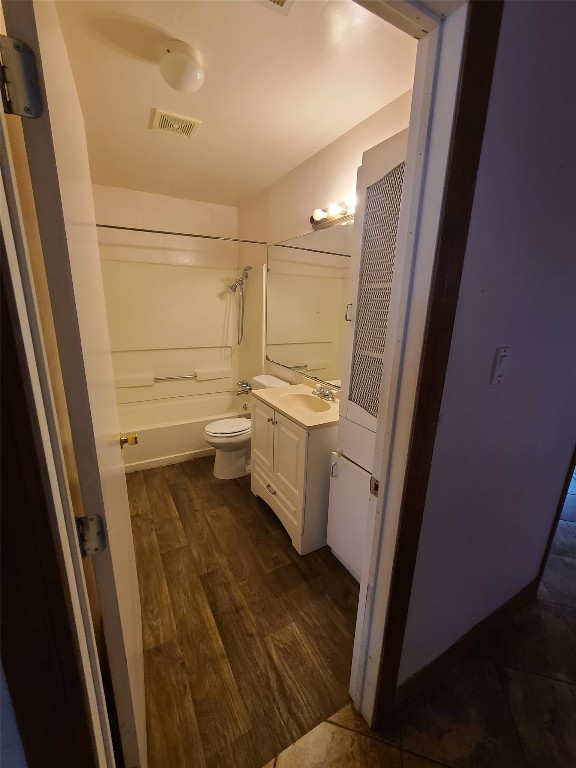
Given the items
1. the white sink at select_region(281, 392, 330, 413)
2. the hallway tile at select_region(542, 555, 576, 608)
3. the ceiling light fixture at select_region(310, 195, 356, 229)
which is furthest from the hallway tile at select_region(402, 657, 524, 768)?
the ceiling light fixture at select_region(310, 195, 356, 229)

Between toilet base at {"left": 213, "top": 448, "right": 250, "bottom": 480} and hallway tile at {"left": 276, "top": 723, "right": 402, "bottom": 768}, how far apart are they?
1714 mm

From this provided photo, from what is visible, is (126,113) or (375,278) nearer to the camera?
(375,278)

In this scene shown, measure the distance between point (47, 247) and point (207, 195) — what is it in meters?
2.88

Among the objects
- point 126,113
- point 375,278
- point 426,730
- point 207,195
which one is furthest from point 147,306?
point 426,730

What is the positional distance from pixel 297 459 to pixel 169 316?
7.14ft

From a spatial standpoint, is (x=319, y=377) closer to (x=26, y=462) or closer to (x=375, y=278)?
(x=375, y=278)

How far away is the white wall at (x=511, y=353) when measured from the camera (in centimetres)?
72

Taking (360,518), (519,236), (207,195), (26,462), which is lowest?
(360,518)

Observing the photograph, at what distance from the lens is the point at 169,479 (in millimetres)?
2584

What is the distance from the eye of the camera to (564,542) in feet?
6.37

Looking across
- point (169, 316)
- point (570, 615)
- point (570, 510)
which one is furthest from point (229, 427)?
point (570, 510)

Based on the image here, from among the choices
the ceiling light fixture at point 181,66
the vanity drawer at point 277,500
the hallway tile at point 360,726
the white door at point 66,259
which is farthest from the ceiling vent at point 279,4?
the hallway tile at point 360,726

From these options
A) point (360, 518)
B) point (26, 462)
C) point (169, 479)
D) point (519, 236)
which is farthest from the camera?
point (169, 479)

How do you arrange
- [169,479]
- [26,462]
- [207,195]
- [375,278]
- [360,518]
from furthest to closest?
[207,195], [169,479], [360,518], [375,278], [26,462]
